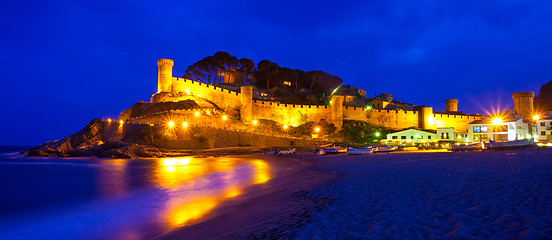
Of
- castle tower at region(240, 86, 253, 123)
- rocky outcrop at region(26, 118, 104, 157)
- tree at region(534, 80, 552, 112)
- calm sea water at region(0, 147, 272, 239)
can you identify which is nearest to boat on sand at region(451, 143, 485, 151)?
calm sea water at region(0, 147, 272, 239)

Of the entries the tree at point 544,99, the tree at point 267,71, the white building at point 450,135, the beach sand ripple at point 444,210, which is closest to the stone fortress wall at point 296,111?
the white building at point 450,135

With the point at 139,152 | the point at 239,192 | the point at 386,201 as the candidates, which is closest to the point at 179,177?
the point at 239,192

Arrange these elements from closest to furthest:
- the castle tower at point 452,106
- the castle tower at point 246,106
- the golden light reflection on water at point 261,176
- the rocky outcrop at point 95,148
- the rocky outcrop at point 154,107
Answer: the golden light reflection on water at point 261,176
the rocky outcrop at point 95,148
the rocky outcrop at point 154,107
the castle tower at point 246,106
the castle tower at point 452,106

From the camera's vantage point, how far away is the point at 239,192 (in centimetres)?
850

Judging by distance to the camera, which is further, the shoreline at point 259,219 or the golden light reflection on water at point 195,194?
the golden light reflection on water at point 195,194

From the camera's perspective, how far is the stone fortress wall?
1382 inches

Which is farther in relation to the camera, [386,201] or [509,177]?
[509,177]

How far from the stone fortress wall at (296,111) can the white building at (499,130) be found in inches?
322

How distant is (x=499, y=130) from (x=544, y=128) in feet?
24.2

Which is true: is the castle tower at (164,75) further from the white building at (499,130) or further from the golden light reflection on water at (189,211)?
the white building at (499,130)

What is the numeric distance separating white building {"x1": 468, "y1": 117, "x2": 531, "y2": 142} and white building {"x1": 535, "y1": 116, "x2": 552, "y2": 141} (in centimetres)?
100

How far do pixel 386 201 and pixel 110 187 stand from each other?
990cm

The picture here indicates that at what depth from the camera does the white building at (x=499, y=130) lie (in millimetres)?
29375

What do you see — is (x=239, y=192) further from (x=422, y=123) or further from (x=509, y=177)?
(x=422, y=123)
